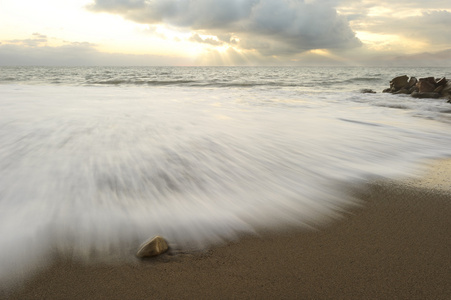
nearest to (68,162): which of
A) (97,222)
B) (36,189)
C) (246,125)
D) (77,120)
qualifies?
(36,189)

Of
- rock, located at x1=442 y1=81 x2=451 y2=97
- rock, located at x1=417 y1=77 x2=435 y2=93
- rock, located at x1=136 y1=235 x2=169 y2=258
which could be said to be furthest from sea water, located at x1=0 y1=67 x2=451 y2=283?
rock, located at x1=417 y1=77 x2=435 y2=93

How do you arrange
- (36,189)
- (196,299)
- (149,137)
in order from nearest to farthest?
(196,299), (36,189), (149,137)

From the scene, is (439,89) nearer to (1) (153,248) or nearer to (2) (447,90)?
(2) (447,90)

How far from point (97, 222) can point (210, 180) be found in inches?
37.7

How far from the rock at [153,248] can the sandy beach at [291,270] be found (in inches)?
→ 1.5

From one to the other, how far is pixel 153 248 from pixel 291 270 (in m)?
0.65

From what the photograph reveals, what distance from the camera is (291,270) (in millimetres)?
1310

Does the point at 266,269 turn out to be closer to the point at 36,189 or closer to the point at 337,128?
the point at 36,189

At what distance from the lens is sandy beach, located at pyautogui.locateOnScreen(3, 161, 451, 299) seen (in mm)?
1188

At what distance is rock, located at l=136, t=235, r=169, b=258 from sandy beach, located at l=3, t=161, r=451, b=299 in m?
0.04

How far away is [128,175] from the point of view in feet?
7.97

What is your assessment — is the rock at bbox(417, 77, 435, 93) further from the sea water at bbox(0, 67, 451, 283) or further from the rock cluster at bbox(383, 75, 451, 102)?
the sea water at bbox(0, 67, 451, 283)

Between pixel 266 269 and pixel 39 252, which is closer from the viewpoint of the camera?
pixel 266 269

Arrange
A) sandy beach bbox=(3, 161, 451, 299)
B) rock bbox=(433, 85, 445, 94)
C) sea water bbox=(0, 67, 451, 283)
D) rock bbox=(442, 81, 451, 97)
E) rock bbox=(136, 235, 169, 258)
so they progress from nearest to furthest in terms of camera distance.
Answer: sandy beach bbox=(3, 161, 451, 299), rock bbox=(136, 235, 169, 258), sea water bbox=(0, 67, 451, 283), rock bbox=(442, 81, 451, 97), rock bbox=(433, 85, 445, 94)
